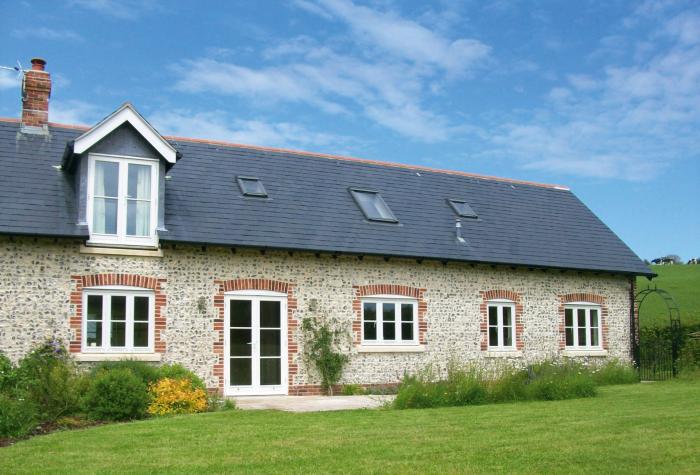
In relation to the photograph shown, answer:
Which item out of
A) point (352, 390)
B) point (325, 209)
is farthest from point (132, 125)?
point (352, 390)

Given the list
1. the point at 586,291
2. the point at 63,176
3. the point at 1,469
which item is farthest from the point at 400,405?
the point at 586,291

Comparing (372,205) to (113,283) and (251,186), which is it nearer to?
(251,186)

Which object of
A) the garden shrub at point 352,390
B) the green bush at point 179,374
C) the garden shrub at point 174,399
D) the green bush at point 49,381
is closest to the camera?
the green bush at point 49,381

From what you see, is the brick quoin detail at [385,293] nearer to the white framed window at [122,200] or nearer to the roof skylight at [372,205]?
the roof skylight at [372,205]

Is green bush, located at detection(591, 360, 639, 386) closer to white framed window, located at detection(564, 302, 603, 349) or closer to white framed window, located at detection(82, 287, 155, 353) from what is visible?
white framed window, located at detection(564, 302, 603, 349)

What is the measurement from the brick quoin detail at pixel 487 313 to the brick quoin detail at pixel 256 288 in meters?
5.33

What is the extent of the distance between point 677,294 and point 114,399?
35.6 m

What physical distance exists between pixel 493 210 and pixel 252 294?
8.92 m

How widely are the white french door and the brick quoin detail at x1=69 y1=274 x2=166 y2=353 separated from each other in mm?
1441

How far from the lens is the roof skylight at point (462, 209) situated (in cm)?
2255

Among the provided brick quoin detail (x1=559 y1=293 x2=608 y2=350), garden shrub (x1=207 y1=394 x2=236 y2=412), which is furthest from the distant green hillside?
garden shrub (x1=207 y1=394 x2=236 y2=412)

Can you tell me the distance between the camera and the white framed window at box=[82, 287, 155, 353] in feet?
53.2

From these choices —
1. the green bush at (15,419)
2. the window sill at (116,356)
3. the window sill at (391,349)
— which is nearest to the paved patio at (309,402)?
the window sill at (391,349)

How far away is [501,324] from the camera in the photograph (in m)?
21.2
